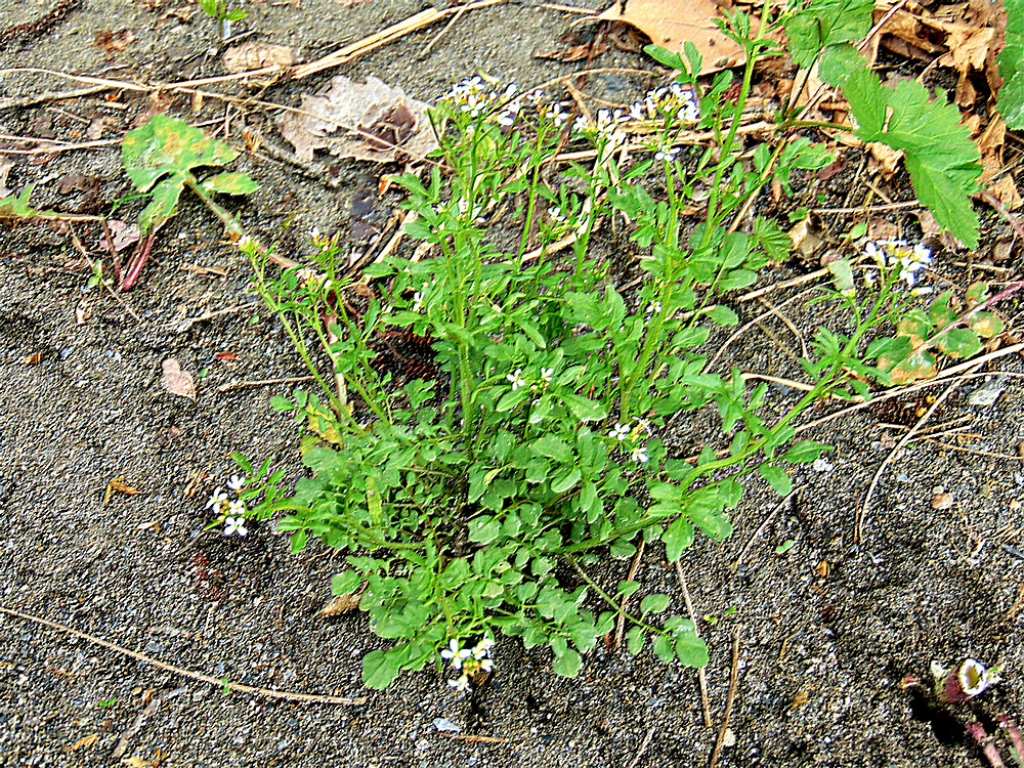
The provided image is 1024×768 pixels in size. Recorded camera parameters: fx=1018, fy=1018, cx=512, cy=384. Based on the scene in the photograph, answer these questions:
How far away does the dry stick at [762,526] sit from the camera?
1.95 meters

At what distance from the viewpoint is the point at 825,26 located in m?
1.83

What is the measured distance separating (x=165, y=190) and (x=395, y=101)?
61cm

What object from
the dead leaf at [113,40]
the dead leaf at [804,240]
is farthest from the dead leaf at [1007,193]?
the dead leaf at [113,40]

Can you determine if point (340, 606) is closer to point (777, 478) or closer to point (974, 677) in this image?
point (777, 478)

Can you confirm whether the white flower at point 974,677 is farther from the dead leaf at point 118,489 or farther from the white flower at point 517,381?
the dead leaf at point 118,489

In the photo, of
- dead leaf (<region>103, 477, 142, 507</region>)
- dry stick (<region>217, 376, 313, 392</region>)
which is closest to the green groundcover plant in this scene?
dry stick (<region>217, 376, 313, 392</region>)

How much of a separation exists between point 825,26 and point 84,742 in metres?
1.82

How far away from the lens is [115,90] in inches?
103

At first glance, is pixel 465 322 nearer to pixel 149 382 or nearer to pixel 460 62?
pixel 149 382

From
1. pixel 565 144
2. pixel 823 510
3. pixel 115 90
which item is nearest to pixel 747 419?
pixel 823 510

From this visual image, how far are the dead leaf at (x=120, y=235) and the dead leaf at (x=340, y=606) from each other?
1.02m

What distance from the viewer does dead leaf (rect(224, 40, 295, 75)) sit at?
2.67 m

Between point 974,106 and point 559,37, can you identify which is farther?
point 559,37

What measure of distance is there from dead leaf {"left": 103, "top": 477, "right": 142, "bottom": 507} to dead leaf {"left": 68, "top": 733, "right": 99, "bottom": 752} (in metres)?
0.46
